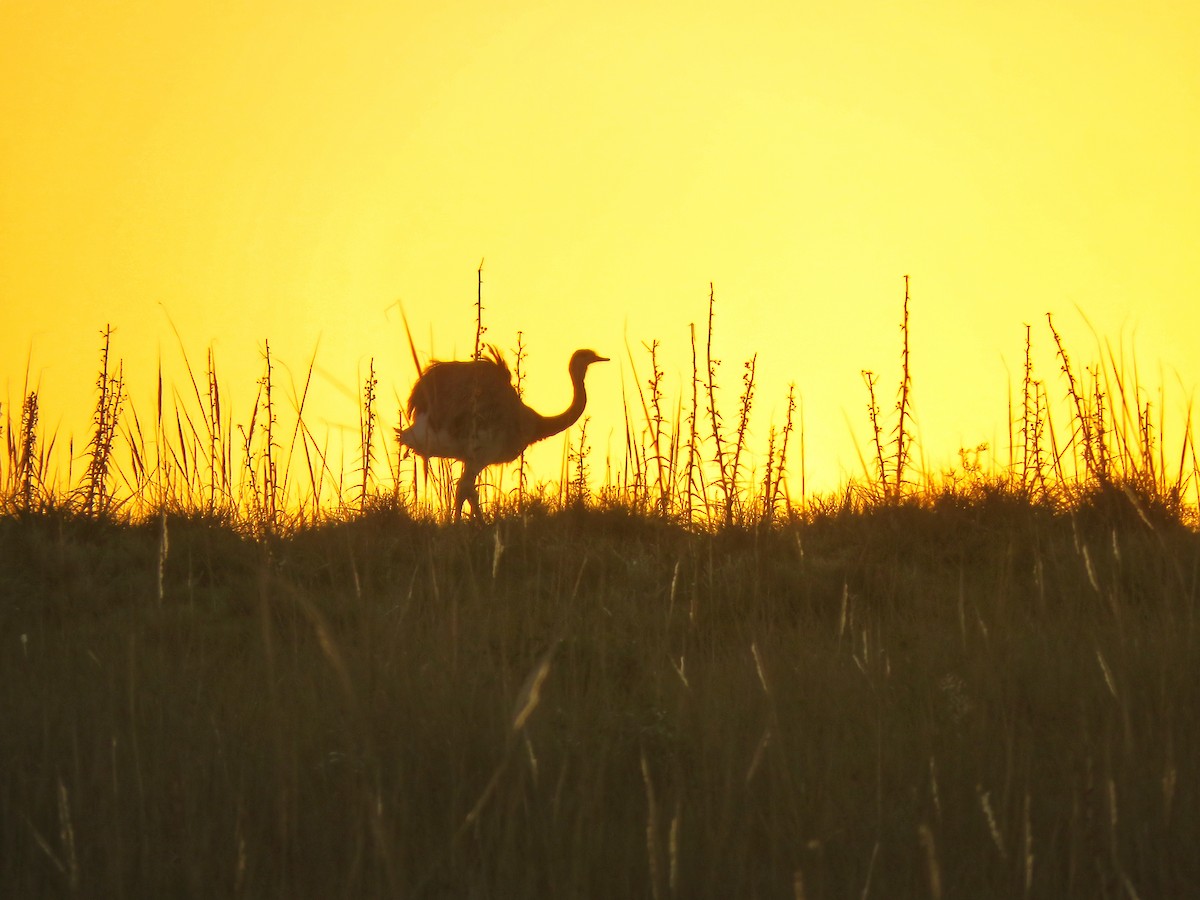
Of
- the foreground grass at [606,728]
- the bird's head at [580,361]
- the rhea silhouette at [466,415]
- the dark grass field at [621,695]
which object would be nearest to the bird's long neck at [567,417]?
the bird's head at [580,361]

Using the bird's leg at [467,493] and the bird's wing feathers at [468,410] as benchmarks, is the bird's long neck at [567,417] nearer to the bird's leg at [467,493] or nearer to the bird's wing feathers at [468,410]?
the bird's wing feathers at [468,410]

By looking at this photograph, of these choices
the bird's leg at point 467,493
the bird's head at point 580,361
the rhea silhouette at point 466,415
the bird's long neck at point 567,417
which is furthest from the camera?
the bird's head at point 580,361

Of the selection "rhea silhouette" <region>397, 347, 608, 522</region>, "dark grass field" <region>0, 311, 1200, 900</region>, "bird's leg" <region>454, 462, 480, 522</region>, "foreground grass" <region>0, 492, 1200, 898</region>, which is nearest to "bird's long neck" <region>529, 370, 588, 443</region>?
"rhea silhouette" <region>397, 347, 608, 522</region>

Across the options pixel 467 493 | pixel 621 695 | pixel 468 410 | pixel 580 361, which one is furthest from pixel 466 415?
pixel 621 695

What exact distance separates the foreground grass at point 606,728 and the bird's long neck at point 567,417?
19.1 feet

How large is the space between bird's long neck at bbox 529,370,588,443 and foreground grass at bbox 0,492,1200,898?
5826 mm

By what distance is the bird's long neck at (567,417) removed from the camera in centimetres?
1150

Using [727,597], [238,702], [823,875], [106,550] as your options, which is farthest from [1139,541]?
[106,550]

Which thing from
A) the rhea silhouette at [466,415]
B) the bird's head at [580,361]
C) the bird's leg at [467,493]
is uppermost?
the bird's head at [580,361]

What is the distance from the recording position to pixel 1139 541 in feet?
18.2

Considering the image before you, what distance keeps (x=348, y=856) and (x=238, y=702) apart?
1.09m

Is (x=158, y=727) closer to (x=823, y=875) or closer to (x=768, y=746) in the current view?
(x=768, y=746)

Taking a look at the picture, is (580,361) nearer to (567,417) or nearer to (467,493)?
(567,417)

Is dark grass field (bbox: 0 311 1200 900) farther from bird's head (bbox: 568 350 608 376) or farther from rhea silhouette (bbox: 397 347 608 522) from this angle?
bird's head (bbox: 568 350 608 376)
